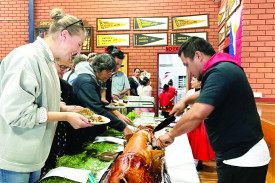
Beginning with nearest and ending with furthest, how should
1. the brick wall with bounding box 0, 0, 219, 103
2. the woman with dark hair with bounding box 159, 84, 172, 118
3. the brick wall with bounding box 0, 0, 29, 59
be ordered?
the woman with dark hair with bounding box 159, 84, 172, 118 < the brick wall with bounding box 0, 0, 219, 103 < the brick wall with bounding box 0, 0, 29, 59

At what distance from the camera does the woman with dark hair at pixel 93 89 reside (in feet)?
7.52

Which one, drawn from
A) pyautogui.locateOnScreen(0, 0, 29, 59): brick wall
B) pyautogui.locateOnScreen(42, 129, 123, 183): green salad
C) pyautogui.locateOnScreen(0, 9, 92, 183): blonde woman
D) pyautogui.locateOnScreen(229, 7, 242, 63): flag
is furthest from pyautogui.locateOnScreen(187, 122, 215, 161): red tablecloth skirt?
pyautogui.locateOnScreen(0, 0, 29, 59): brick wall

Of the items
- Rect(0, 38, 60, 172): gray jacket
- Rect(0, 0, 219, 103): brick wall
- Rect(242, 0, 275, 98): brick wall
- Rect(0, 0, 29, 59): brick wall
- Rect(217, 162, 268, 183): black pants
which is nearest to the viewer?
Rect(0, 38, 60, 172): gray jacket

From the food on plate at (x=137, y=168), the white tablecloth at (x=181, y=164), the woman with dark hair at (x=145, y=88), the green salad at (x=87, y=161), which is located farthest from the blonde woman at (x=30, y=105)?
the woman with dark hair at (x=145, y=88)

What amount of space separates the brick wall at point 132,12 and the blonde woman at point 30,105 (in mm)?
6215

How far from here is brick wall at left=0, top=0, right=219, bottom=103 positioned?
7.30 meters

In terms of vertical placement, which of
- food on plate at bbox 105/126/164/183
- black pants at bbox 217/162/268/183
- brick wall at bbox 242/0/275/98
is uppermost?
brick wall at bbox 242/0/275/98

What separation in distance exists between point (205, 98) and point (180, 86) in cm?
620

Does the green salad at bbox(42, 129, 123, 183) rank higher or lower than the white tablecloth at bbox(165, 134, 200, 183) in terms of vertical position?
higher

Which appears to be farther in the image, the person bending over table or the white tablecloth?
the white tablecloth

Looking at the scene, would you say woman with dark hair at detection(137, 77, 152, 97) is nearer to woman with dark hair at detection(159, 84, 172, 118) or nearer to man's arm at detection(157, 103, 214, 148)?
woman with dark hair at detection(159, 84, 172, 118)

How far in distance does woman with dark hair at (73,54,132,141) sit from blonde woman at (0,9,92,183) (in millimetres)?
797

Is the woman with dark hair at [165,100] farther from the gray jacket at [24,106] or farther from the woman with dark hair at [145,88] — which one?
the gray jacket at [24,106]

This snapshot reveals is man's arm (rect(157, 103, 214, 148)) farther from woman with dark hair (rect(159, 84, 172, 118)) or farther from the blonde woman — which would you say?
woman with dark hair (rect(159, 84, 172, 118))
